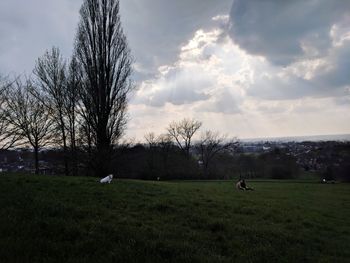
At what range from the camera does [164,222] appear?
9.47 m

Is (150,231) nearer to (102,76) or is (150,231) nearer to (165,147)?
(102,76)

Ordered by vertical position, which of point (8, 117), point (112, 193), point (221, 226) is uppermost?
point (8, 117)

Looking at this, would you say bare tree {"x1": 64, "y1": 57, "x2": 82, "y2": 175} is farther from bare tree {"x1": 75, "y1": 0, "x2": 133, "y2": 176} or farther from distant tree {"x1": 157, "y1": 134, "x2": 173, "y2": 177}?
distant tree {"x1": 157, "y1": 134, "x2": 173, "y2": 177}

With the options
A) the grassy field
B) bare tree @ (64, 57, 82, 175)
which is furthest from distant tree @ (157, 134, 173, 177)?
the grassy field

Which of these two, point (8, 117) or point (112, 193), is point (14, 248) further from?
point (8, 117)

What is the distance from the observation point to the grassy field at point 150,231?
6379 mm

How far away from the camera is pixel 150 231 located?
8164 mm

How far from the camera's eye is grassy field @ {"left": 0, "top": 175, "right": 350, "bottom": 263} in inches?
251

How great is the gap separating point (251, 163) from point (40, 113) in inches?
1799

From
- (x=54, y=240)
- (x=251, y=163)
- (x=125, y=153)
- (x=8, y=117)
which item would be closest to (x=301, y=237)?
(x=54, y=240)

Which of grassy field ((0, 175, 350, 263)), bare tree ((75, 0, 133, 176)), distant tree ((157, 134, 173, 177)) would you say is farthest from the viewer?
distant tree ((157, 134, 173, 177))

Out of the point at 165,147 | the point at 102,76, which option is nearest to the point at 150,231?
the point at 102,76

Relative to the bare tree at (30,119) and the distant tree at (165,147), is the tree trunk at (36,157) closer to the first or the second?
the bare tree at (30,119)

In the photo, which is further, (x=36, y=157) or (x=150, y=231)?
(x=36, y=157)
